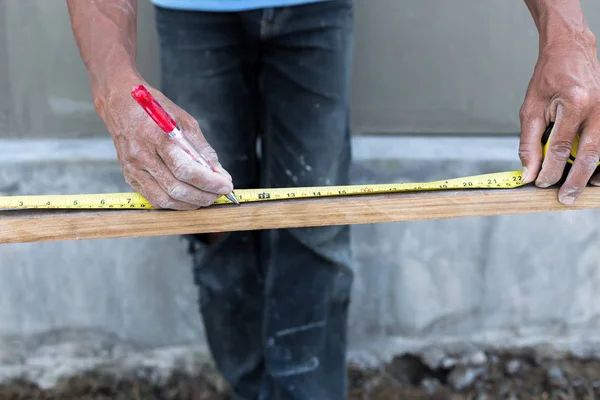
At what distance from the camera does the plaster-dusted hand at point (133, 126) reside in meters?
1.04

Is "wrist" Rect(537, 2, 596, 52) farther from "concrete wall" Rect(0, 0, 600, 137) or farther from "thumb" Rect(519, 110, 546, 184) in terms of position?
"concrete wall" Rect(0, 0, 600, 137)

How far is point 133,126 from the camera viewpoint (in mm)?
1079

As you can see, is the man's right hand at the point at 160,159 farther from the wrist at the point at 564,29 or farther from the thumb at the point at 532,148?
the wrist at the point at 564,29

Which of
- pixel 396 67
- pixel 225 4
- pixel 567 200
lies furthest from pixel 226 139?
pixel 567 200

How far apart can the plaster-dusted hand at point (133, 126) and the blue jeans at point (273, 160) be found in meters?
0.35

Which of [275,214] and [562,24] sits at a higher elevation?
[562,24]

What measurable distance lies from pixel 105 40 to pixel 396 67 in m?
1.23

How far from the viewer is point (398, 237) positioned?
88.2 inches

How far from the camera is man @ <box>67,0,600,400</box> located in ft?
3.71

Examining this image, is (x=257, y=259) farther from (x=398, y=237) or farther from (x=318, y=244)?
(x=398, y=237)

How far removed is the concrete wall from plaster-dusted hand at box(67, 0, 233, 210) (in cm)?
82

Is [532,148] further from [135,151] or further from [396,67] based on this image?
[396,67]

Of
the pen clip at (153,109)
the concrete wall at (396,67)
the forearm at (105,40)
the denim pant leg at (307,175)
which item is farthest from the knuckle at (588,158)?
the concrete wall at (396,67)

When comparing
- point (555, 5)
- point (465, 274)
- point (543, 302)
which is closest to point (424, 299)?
point (465, 274)
